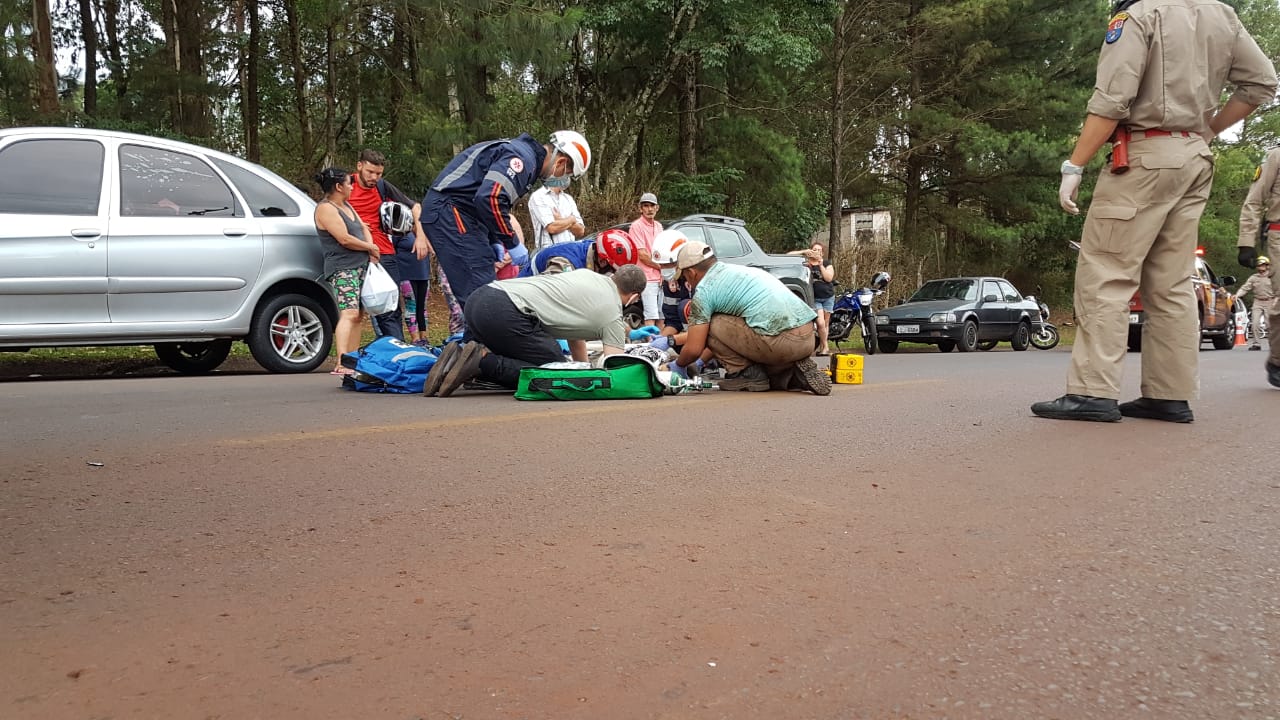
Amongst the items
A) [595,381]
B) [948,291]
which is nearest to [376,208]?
[595,381]

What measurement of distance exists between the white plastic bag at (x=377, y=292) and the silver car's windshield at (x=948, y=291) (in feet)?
41.7

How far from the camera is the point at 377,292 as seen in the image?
7480 millimetres

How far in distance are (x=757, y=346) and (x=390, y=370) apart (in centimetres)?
255

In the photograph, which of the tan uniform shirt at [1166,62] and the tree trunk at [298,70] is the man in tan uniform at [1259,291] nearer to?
the tan uniform shirt at [1166,62]

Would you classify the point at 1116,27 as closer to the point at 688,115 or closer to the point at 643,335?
the point at 643,335

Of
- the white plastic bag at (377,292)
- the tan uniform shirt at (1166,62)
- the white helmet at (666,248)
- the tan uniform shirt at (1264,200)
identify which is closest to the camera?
the tan uniform shirt at (1166,62)

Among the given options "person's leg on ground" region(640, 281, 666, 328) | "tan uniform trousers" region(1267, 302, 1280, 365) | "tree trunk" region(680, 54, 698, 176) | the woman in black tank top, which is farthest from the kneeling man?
"tree trunk" region(680, 54, 698, 176)

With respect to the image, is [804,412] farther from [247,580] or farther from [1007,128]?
[1007,128]

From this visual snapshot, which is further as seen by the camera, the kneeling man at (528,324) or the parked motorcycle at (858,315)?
the parked motorcycle at (858,315)

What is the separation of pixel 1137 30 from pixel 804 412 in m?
2.58

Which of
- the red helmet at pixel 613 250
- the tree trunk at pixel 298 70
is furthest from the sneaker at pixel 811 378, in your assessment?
the tree trunk at pixel 298 70

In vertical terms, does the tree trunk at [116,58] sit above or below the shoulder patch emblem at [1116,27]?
above

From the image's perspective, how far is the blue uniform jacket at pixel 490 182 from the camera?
6.78m

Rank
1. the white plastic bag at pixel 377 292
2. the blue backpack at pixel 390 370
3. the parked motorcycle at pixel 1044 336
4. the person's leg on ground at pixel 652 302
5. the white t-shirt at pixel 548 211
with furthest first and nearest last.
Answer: the parked motorcycle at pixel 1044 336
the person's leg on ground at pixel 652 302
the white t-shirt at pixel 548 211
the white plastic bag at pixel 377 292
the blue backpack at pixel 390 370
